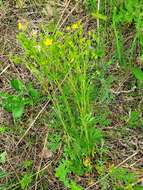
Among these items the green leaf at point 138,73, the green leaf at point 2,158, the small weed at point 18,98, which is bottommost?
the green leaf at point 2,158

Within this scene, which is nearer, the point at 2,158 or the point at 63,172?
the point at 63,172

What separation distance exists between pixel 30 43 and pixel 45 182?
0.72 metres

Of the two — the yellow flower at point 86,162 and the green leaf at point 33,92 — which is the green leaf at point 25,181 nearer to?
the yellow flower at point 86,162

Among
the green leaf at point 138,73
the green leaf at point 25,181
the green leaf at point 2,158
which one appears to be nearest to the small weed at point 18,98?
the green leaf at point 2,158

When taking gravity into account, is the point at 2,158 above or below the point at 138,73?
below

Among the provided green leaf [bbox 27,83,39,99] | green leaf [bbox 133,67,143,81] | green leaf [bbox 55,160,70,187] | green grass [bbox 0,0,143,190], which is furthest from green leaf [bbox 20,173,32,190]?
green leaf [bbox 133,67,143,81]

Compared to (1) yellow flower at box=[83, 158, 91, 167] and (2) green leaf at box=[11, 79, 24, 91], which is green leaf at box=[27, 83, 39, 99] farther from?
(1) yellow flower at box=[83, 158, 91, 167]

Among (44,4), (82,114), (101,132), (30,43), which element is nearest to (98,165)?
Result: (101,132)

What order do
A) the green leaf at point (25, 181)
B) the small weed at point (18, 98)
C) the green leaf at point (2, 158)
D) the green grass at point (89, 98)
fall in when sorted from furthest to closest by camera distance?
the small weed at point (18, 98) < the green leaf at point (2, 158) < the green leaf at point (25, 181) < the green grass at point (89, 98)

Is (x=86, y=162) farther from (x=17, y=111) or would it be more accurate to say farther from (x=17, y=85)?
→ (x=17, y=85)

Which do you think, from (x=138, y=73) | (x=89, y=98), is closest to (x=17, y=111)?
(x=89, y=98)

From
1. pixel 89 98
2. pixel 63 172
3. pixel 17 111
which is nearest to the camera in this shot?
pixel 63 172

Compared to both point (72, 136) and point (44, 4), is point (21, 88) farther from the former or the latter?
point (44, 4)

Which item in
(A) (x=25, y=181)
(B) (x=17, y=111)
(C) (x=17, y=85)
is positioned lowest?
(A) (x=25, y=181)
